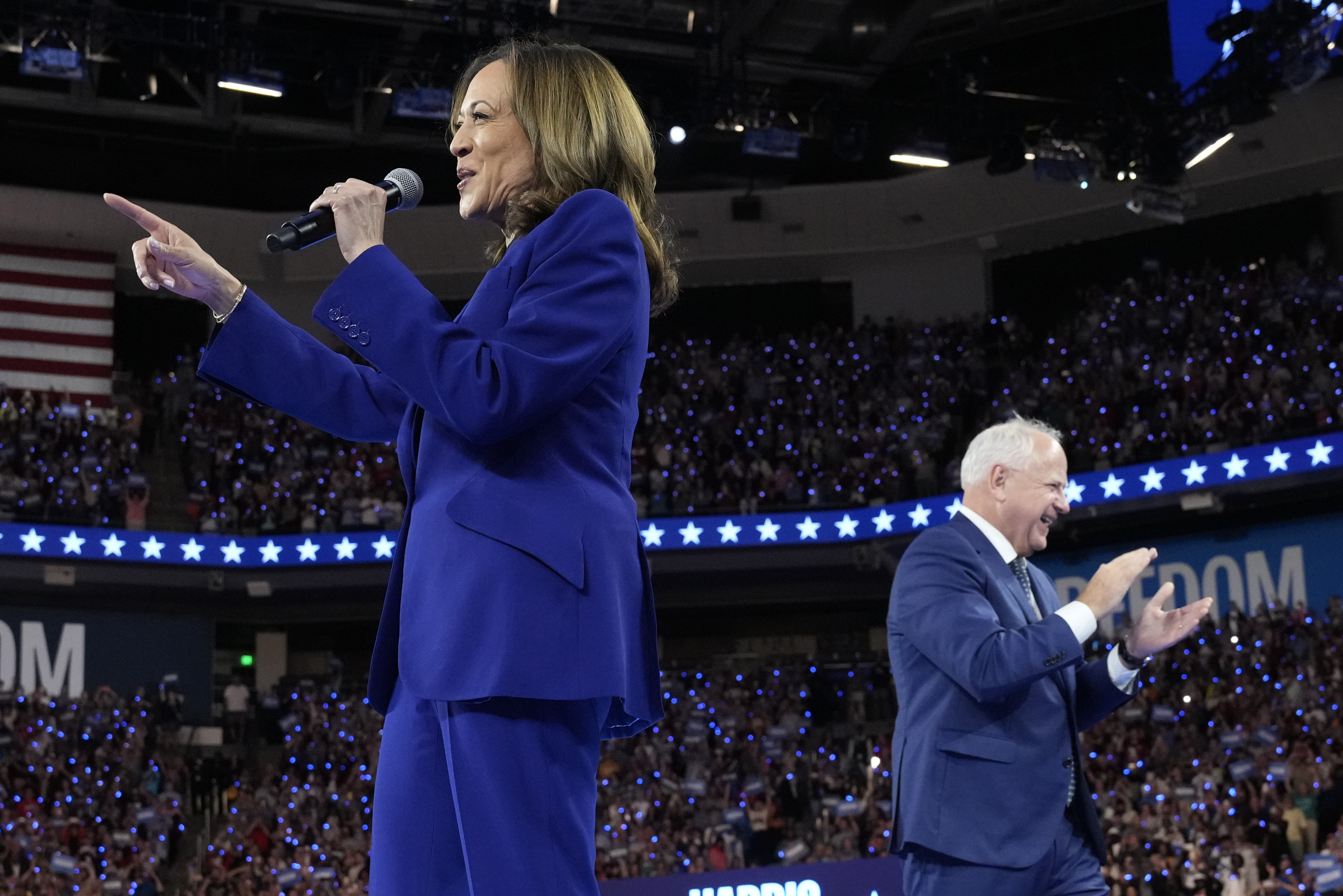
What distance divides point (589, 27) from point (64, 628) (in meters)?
11.0

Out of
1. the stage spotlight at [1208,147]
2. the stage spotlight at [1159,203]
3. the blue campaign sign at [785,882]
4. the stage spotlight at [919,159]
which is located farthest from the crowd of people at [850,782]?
the stage spotlight at [919,159]

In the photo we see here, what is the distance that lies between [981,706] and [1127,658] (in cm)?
39

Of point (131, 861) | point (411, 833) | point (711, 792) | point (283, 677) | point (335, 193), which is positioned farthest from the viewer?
point (283, 677)

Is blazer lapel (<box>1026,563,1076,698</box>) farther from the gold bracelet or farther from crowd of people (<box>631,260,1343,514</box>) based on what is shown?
crowd of people (<box>631,260,1343,514</box>)

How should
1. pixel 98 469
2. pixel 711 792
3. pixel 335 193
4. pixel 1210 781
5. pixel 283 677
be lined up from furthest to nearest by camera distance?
pixel 283 677 → pixel 98 469 → pixel 711 792 → pixel 1210 781 → pixel 335 193

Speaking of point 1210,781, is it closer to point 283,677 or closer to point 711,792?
point 711,792

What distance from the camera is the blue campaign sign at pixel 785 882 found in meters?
9.77

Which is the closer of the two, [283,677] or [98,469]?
[98,469]

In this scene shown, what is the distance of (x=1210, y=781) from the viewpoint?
13.0 m

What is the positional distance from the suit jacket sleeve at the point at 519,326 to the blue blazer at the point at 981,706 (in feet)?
4.67

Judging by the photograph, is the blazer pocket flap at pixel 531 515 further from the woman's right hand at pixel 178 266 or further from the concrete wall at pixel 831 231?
the concrete wall at pixel 831 231

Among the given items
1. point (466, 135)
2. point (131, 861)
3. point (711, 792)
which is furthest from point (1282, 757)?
point (466, 135)

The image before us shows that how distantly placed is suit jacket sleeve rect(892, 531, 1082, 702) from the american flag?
819 inches

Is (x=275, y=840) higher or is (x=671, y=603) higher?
(x=671, y=603)
